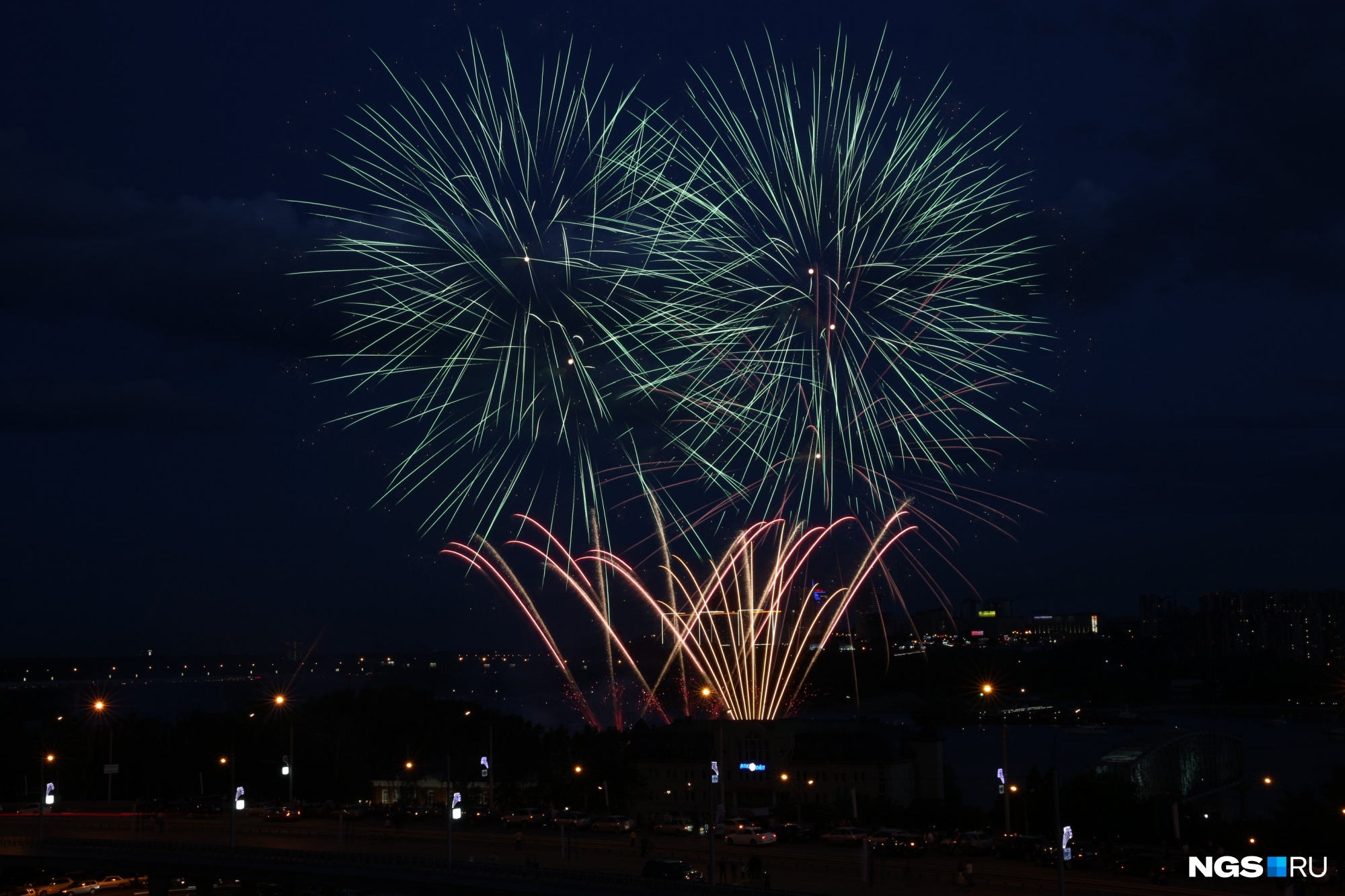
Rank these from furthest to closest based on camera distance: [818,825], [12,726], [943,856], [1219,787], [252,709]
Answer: [252,709]
[12,726]
[1219,787]
[818,825]
[943,856]

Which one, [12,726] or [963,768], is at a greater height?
[12,726]

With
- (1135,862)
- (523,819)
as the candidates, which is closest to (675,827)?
(523,819)

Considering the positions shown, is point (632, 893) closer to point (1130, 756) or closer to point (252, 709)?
point (1130, 756)

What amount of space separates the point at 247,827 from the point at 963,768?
6624cm

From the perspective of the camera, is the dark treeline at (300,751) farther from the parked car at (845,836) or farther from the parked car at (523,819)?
the parked car at (845,836)

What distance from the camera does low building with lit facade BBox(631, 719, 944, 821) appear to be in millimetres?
50781

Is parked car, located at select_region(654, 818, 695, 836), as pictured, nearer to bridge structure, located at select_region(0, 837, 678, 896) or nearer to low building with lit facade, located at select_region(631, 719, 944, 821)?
low building with lit facade, located at select_region(631, 719, 944, 821)

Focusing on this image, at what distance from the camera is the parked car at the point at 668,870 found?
31734 millimetres

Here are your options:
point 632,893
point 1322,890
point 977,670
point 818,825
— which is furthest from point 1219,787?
point 977,670

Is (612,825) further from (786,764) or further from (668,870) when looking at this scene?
(668,870)

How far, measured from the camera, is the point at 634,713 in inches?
5625

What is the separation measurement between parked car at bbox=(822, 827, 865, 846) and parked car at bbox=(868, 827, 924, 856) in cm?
89

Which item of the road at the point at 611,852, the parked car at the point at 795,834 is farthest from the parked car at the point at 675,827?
the parked car at the point at 795,834

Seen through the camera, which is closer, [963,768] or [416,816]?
[416,816]
